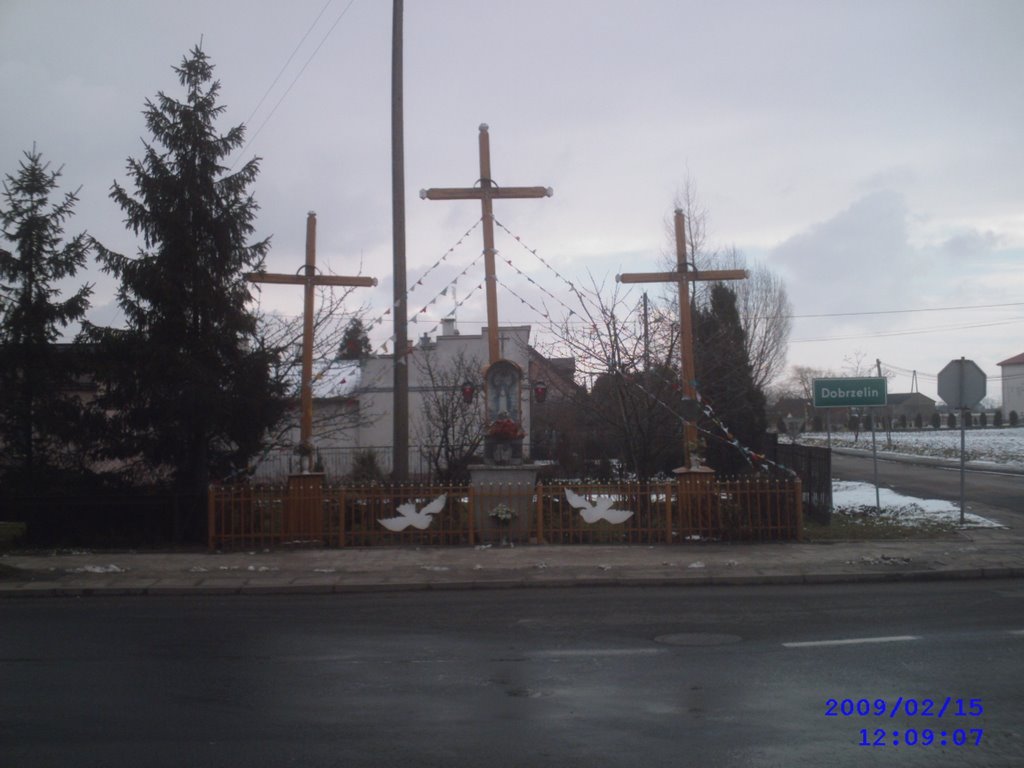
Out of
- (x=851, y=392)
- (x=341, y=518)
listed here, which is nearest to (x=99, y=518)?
(x=341, y=518)

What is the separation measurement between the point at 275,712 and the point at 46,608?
248 inches

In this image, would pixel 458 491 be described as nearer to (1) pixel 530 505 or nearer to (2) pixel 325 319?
(1) pixel 530 505

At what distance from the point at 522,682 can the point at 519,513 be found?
8915 millimetres

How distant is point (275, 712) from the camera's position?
21.9 feet

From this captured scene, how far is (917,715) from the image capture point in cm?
639

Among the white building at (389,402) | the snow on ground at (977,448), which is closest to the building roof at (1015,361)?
the snow on ground at (977,448)

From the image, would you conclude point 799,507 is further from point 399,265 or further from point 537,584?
point 399,265

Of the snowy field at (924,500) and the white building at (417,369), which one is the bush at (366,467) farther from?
the snowy field at (924,500)

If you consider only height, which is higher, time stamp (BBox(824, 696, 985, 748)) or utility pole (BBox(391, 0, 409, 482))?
utility pole (BBox(391, 0, 409, 482))

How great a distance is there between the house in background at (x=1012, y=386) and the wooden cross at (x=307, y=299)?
84.4 metres

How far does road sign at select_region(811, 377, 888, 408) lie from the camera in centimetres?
1939

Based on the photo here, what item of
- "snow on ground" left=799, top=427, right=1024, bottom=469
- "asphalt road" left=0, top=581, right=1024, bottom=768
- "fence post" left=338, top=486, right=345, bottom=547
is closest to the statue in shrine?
"fence post" left=338, top=486, right=345, bottom=547

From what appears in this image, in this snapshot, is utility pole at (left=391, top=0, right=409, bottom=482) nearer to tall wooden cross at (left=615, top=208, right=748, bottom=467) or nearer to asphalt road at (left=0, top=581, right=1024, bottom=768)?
tall wooden cross at (left=615, top=208, right=748, bottom=467)

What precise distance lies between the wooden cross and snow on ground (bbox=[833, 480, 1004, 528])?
37.5ft
